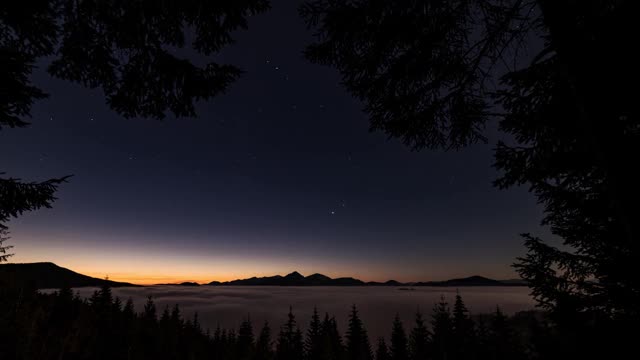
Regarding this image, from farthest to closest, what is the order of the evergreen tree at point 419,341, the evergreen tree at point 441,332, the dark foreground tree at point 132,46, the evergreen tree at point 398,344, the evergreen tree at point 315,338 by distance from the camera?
1. the evergreen tree at point 315,338
2. the evergreen tree at point 398,344
3. the evergreen tree at point 441,332
4. the evergreen tree at point 419,341
5. the dark foreground tree at point 132,46

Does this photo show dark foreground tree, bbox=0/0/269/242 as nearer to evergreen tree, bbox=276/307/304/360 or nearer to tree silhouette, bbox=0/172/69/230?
tree silhouette, bbox=0/172/69/230

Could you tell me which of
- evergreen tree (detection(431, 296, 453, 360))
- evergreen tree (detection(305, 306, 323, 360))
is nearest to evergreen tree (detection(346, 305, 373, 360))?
evergreen tree (detection(305, 306, 323, 360))

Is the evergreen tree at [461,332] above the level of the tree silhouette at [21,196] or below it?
below

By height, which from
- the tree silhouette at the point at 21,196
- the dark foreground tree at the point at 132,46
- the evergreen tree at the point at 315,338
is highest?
the dark foreground tree at the point at 132,46

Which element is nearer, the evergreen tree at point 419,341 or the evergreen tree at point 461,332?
the evergreen tree at point 419,341

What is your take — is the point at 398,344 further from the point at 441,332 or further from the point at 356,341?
the point at 356,341

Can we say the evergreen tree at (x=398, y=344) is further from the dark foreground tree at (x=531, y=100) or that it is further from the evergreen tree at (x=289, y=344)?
the dark foreground tree at (x=531, y=100)

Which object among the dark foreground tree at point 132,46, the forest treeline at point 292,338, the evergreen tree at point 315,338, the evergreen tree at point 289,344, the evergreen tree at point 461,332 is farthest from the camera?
the evergreen tree at point 315,338

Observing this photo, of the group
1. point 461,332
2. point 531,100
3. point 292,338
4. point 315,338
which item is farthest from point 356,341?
point 531,100

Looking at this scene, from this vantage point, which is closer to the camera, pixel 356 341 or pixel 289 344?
pixel 289 344

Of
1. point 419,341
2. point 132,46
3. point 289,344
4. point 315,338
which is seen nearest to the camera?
point 132,46

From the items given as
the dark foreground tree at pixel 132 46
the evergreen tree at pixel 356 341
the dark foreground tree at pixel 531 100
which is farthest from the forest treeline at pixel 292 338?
the dark foreground tree at pixel 132 46

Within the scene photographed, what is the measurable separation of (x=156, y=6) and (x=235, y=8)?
0.97 meters

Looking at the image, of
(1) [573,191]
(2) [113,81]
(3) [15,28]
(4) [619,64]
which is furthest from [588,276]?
(3) [15,28]
